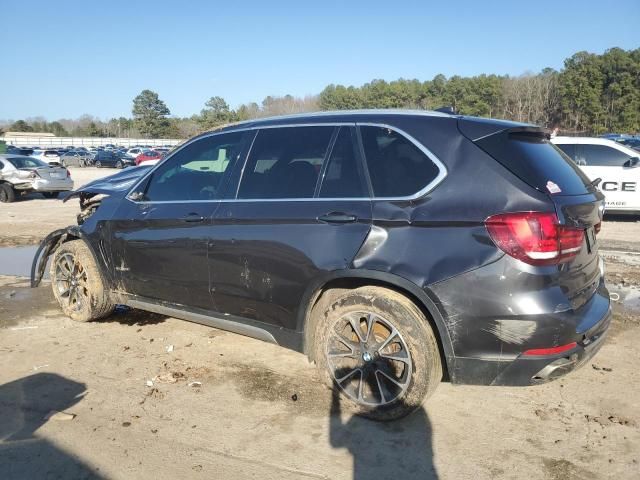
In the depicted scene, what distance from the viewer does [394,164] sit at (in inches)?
127

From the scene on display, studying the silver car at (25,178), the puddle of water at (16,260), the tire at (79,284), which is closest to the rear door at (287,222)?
the tire at (79,284)

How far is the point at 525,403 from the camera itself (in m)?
3.55

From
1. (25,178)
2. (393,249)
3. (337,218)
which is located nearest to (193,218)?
(337,218)

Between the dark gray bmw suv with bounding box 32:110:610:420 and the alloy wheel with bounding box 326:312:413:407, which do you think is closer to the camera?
the dark gray bmw suv with bounding box 32:110:610:420

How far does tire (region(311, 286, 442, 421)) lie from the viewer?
3107mm

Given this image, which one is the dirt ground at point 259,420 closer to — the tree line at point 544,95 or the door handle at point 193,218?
the door handle at point 193,218

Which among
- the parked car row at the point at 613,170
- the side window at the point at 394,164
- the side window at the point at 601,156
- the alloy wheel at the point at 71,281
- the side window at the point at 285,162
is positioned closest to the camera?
the side window at the point at 394,164

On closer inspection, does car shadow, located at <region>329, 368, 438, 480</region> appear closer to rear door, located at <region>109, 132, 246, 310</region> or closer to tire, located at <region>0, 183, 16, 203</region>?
rear door, located at <region>109, 132, 246, 310</region>

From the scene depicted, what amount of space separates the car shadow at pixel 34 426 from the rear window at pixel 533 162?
2.77 metres

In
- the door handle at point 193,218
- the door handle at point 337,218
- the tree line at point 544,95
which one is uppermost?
the tree line at point 544,95

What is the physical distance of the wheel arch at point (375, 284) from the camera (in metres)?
3.01

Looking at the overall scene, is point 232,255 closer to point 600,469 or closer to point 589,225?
point 589,225

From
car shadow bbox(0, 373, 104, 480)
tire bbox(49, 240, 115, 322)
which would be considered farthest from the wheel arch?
tire bbox(49, 240, 115, 322)

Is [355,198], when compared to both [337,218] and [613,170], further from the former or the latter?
[613,170]
